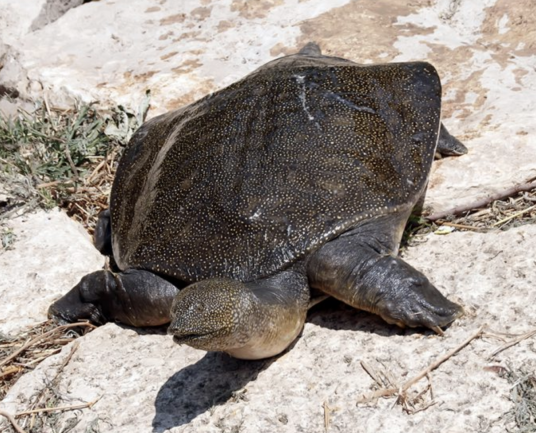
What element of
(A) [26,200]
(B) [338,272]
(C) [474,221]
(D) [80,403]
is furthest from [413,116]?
(A) [26,200]

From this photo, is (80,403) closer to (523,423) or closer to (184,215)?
(184,215)

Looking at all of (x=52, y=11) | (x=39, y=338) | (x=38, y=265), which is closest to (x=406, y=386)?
(x=39, y=338)

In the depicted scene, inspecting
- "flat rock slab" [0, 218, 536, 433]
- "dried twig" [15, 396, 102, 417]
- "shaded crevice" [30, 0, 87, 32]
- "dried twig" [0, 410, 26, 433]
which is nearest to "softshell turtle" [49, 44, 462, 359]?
"flat rock slab" [0, 218, 536, 433]

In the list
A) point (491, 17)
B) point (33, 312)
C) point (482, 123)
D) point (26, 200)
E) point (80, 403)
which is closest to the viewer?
point (80, 403)

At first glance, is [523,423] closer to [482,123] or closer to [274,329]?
[274,329]

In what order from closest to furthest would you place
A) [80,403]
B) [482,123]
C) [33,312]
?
[80,403]
[33,312]
[482,123]

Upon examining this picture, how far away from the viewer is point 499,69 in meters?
4.75

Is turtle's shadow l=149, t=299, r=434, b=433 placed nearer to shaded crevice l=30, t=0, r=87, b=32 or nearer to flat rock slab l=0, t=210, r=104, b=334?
flat rock slab l=0, t=210, r=104, b=334

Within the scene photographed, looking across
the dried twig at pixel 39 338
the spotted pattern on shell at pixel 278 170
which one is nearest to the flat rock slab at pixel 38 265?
the dried twig at pixel 39 338

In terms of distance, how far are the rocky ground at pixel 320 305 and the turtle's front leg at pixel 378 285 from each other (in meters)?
0.10


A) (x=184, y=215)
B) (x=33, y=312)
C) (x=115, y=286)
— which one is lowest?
(x=33, y=312)

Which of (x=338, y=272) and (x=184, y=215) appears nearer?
(x=338, y=272)

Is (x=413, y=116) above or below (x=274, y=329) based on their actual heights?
above

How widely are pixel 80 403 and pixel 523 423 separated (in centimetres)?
173
